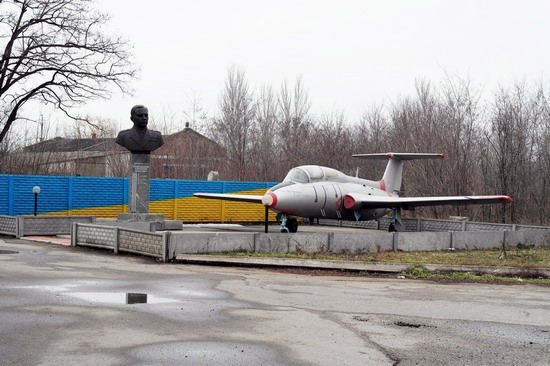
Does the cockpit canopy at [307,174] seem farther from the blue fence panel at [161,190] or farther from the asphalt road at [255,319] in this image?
the asphalt road at [255,319]

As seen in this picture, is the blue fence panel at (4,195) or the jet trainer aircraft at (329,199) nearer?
the jet trainer aircraft at (329,199)

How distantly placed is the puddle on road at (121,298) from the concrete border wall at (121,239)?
510cm

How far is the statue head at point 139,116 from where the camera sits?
23.8 meters

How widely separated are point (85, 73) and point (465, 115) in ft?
70.5

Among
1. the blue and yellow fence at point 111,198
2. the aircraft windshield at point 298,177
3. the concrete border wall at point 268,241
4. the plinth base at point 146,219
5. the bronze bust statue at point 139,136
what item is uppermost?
the bronze bust statue at point 139,136

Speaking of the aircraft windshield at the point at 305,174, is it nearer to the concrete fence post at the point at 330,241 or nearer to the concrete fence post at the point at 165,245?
the concrete fence post at the point at 330,241

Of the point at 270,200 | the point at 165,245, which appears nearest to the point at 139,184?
the point at 270,200

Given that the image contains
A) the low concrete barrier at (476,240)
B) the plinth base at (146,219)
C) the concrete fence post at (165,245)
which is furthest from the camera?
the plinth base at (146,219)

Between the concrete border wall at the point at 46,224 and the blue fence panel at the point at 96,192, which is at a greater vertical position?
the blue fence panel at the point at 96,192

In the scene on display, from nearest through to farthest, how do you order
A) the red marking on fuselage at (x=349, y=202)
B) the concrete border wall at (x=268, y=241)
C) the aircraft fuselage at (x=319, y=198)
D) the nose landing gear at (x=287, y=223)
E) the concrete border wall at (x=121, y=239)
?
the concrete border wall at (x=121, y=239), the concrete border wall at (x=268, y=241), the aircraft fuselage at (x=319, y=198), the nose landing gear at (x=287, y=223), the red marking on fuselage at (x=349, y=202)

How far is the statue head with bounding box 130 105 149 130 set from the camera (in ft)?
77.9

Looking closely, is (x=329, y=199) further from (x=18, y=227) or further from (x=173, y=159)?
(x=173, y=159)

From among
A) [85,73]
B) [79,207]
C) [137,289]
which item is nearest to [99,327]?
[137,289]

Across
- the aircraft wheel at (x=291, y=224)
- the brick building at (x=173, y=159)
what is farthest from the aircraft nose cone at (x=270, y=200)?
the brick building at (x=173, y=159)
